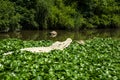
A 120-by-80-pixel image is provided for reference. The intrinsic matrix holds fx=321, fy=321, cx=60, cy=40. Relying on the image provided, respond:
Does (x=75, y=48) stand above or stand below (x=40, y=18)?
above

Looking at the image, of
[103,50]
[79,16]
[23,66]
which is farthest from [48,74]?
[79,16]

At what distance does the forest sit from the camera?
3631 cm

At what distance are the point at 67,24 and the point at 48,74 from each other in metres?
34.2

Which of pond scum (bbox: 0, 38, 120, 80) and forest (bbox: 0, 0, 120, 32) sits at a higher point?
pond scum (bbox: 0, 38, 120, 80)

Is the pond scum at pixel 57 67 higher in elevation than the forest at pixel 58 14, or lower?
higher

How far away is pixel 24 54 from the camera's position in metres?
10.3

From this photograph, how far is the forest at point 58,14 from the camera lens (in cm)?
3631

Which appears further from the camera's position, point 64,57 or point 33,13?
point 33,13

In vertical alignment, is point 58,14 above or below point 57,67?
below

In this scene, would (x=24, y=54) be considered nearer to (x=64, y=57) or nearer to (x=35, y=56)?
(x=35, y=56)

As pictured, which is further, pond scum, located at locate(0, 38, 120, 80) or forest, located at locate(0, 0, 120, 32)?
forest, located at locate(0, 0, 120, 32)

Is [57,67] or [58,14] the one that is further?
[58,14]

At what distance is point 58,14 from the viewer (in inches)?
1656

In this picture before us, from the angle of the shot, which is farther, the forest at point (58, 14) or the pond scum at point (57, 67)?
the forest at point (58, 14)
